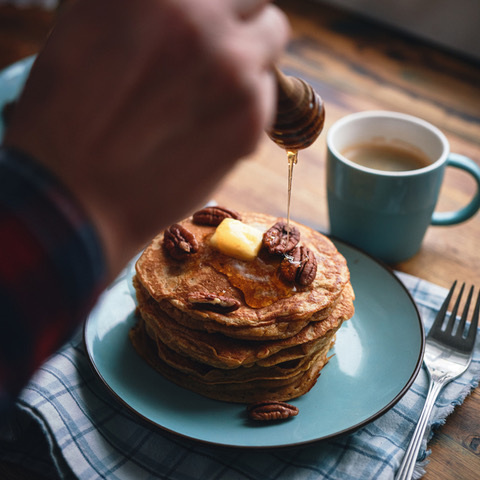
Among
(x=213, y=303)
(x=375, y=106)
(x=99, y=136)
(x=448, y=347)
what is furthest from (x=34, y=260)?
(x=375, y=106)

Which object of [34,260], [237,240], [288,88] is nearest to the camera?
[34,260]

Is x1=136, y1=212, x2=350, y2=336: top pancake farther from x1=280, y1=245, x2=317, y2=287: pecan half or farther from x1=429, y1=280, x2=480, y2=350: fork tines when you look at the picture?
x1=429, y1=280, x2=480, y2=350: fork tines

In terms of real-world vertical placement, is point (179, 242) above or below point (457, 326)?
above

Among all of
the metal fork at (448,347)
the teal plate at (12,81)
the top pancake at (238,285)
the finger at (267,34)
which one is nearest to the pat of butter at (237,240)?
the top pancake at (238,285)

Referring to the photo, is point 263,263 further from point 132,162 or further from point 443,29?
point 443,29

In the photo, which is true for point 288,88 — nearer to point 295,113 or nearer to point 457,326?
point 295,113

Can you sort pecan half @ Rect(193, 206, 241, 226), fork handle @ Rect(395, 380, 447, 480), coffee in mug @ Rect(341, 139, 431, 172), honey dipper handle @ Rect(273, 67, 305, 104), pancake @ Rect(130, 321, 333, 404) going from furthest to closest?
1. coffee in mug @ Rect(341, 139, 431, 172)
2. pecan half @ Rect(193, 206, 241, 226)
3. pancake @ Rect(130, 321, 333, 404)
4. fork handle @ Rect(395, 380, 447, 480)
5. honey dipper handle @ Rect(273, 67, 305, 104)

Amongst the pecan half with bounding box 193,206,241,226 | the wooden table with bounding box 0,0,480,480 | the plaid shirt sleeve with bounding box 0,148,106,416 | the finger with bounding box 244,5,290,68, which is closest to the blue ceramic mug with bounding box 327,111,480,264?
the wooden table with bounding box 0,0,480,480
